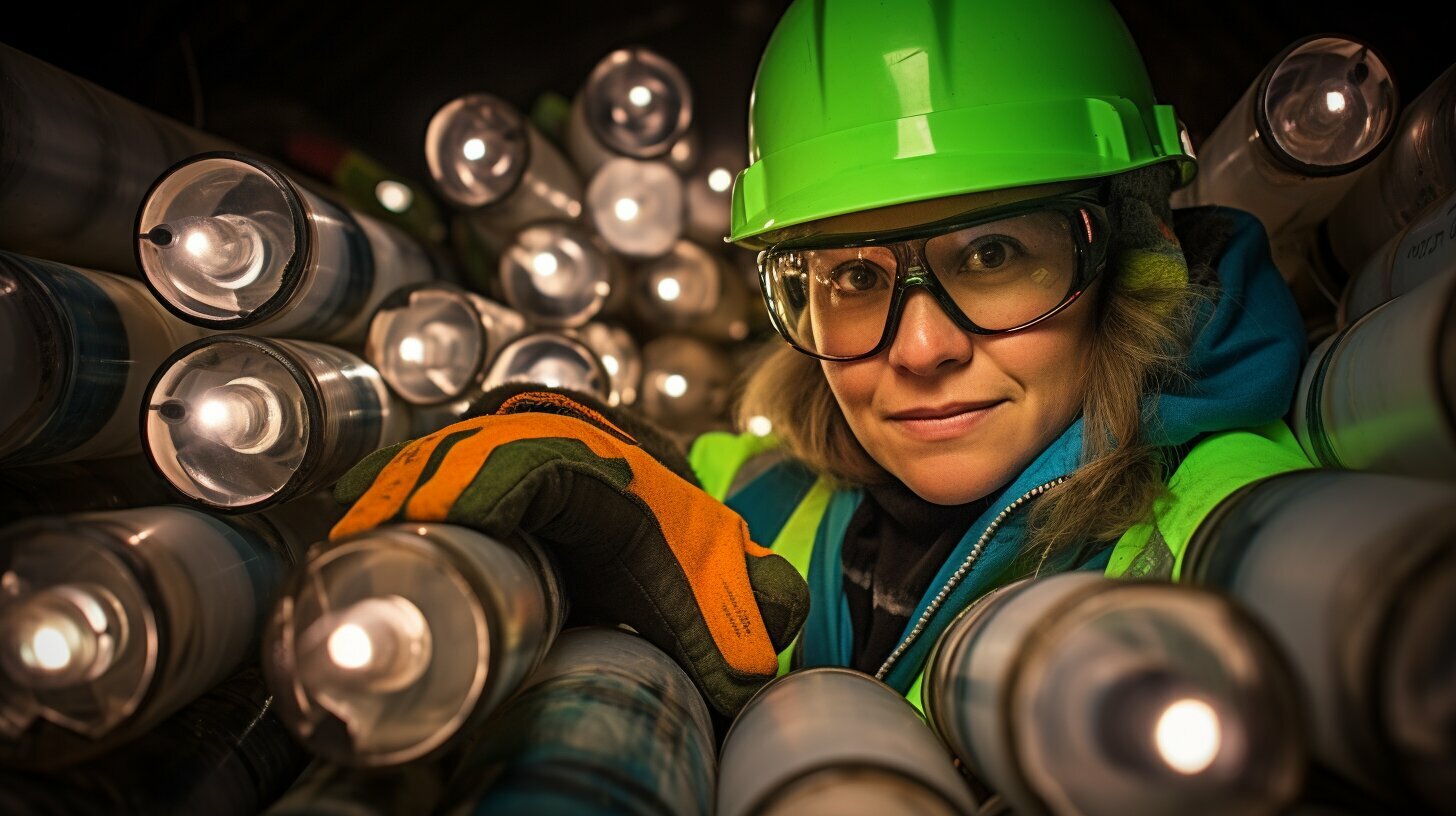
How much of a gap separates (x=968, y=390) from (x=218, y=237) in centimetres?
120

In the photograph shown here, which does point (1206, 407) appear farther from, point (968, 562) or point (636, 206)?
point (636, 206)

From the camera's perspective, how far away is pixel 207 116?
2299 mm

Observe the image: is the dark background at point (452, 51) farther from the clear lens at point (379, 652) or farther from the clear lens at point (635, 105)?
the clear lens at point (379, 652)

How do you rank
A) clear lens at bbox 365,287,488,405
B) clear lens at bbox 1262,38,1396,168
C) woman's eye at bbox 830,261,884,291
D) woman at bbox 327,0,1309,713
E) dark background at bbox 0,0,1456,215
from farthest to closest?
dark background at bbox 0,0,1456,215, clear lens at bbox 365,287,488,405, clear lens at bbox 1262,38,1396,168, woman's eye at bbox 830,261,884,291, woman at bbox 327,0,1309,713

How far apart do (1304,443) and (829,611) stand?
0.81 meters

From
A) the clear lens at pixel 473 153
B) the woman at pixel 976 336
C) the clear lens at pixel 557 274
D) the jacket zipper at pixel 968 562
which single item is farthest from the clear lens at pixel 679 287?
the jacket zipper at pixel 968 562

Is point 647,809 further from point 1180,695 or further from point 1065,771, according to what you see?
point 1180,695

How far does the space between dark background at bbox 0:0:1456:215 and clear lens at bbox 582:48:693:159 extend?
1.25 feet

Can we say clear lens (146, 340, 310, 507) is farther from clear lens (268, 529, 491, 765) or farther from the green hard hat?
the green hard hat

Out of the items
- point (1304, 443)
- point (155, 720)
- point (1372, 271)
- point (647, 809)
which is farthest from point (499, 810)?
point (1372, 271)

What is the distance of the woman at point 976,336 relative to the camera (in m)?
1.30

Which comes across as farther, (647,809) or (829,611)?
(829,611)

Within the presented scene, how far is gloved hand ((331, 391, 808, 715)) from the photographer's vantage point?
1.10 metres

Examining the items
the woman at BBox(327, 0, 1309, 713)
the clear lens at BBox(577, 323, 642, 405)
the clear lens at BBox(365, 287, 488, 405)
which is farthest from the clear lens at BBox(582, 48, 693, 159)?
the woman at BBox(327, 0, 1309, 713)
